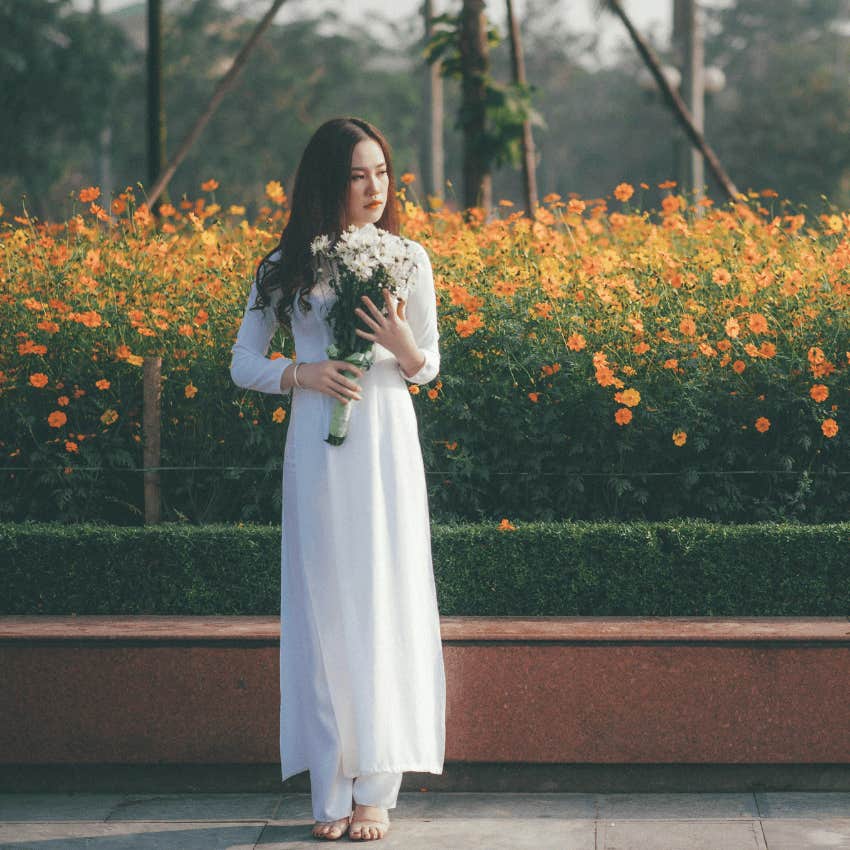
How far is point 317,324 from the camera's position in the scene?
383 cm

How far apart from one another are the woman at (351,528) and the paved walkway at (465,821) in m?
0.22

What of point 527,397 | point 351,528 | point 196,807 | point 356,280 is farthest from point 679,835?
point 527,397

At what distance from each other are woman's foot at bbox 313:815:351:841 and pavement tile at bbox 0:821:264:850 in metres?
0.18

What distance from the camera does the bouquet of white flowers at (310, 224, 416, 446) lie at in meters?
3.66

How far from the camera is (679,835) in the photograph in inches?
151

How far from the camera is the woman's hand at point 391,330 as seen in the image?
12.1ft

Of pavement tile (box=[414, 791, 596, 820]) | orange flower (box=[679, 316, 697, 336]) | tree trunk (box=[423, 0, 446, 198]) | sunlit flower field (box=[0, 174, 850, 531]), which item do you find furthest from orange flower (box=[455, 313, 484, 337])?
tree trunk (box=[423, 0, 446, 198])

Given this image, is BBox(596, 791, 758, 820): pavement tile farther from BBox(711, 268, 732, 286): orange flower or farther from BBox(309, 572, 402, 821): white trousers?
BBox(711, 268, 732, 286): orange flower

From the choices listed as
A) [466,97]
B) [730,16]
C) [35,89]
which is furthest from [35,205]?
[730,16]

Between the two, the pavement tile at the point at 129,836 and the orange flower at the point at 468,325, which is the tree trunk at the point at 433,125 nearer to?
the orange flower at the point at 468,325

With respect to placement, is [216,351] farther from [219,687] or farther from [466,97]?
[466,97]

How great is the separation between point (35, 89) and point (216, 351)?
81.8ft

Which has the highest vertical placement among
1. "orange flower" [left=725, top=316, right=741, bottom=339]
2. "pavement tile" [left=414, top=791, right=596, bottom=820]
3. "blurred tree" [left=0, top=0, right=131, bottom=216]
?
"blurred tree" [left=0, top=0, right=131, bottom=216]

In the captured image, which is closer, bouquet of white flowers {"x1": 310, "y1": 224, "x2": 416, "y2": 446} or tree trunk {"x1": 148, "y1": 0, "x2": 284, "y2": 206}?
bouquet of white flowers {"x1": 310, "y1": 224, "x2": 416, "y2": 446}
